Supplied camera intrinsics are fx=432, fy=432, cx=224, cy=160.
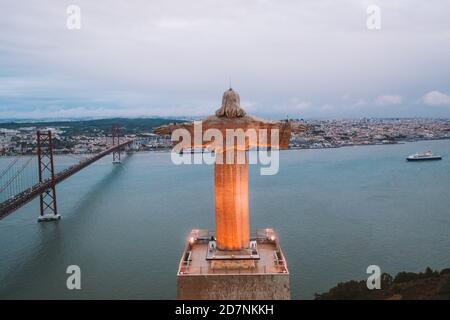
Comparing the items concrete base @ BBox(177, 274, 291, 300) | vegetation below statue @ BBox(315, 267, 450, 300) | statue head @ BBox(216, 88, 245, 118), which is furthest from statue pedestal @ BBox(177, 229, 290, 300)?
vegetation below statue @ BBox(315, 267, 450, 300)

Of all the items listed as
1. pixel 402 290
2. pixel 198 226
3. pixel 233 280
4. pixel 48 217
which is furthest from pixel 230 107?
pixel 48 217

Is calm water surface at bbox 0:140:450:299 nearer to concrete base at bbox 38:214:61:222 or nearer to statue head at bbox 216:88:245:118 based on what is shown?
concrete base at bbox 38:214:61:222

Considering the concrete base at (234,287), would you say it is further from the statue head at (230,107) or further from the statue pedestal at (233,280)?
the statue head at (230,107)

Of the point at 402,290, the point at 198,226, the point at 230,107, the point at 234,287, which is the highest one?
the point at 230,107

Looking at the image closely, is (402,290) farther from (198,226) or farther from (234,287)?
(198,226)

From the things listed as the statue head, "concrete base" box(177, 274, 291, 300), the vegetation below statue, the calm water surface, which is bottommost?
the calm water surface

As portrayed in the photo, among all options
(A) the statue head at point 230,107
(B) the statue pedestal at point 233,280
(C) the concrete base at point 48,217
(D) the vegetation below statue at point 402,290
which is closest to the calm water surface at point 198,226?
(C) the concrete base at point 48,217
